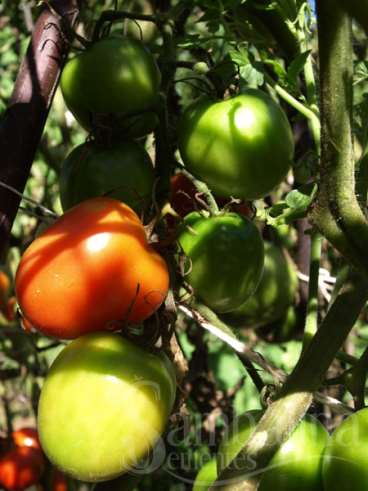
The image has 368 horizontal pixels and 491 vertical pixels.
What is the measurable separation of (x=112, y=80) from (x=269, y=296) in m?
0.41

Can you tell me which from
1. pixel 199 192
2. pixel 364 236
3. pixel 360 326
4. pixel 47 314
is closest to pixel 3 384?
pixel 360 326

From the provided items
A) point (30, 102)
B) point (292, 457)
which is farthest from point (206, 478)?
point (30, 102)

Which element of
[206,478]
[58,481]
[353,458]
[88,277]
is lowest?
[58,481]

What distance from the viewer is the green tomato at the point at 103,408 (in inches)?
23.5

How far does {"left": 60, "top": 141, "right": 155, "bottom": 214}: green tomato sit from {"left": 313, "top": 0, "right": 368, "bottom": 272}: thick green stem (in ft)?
0.89

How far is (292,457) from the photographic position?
69 cm

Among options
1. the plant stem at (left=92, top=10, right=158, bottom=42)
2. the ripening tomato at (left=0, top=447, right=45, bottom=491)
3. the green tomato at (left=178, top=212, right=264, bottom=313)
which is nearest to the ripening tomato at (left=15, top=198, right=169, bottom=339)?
the green tomato at (left=178, top=212, right=264, bottom=313)

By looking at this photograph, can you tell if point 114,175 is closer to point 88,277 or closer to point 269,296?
point 88,277

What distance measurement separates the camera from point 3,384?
1.90m

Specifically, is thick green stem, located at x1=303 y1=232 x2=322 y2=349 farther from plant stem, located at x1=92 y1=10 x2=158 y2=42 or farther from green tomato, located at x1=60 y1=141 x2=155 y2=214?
plant stem, located at x1=92 y1=10 x2=158 y2=42

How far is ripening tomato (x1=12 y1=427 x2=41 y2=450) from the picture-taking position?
1568mm

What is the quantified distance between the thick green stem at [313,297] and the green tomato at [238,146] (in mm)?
98

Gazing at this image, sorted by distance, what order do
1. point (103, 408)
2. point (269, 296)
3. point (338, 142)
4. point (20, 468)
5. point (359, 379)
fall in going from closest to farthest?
point (338, 142), point (103, 408), point (359, 379), point (269, 296), point (20, 468)

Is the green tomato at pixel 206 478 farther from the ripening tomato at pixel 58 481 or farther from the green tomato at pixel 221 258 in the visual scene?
the ripening tomato at pixel 58 481
